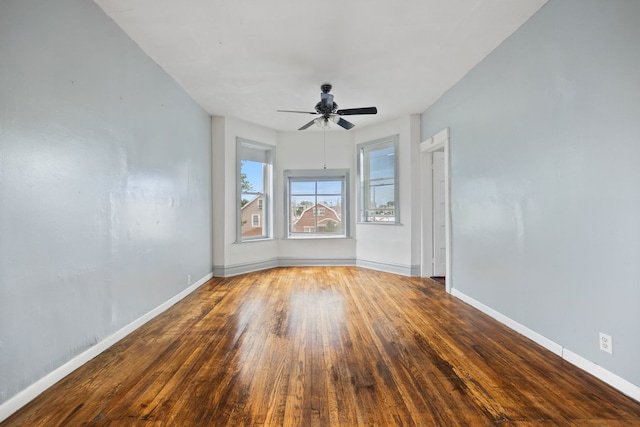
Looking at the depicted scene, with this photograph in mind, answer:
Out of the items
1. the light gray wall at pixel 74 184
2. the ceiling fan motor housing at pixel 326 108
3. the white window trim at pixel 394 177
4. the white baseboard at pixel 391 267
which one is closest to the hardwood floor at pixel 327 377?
the light gray wall at pixel 74 184

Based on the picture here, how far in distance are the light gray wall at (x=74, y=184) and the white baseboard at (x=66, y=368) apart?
41mm

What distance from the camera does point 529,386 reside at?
182 centimetres

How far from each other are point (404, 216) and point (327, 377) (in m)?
3.54

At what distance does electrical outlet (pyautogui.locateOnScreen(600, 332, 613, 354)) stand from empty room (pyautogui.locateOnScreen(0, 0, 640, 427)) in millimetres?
23

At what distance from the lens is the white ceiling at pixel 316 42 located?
2.35 meters

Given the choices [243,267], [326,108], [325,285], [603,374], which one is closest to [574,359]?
[603,374]

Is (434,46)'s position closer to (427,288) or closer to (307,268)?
(427,288)

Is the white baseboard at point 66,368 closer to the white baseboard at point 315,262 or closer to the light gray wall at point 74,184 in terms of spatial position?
the light gray wall at point 74,184

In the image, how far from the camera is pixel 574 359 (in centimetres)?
208

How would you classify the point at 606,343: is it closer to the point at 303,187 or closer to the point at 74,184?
the point at 74,184

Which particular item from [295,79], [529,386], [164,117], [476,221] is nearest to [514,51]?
[476,221]

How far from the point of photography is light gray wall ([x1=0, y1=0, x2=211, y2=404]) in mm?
1644

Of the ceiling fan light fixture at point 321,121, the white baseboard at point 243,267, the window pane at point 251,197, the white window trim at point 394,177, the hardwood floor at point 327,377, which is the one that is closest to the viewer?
the hardwood floor at point 327,377

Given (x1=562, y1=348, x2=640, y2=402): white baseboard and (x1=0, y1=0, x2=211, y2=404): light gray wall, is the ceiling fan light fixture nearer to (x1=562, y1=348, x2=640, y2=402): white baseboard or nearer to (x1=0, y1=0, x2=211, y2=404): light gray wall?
(x1=0, y1=0, x2=211, y2=404): light gray wall
